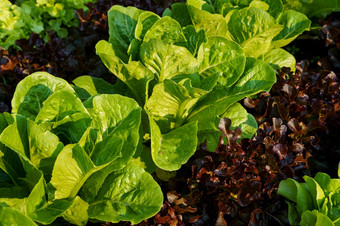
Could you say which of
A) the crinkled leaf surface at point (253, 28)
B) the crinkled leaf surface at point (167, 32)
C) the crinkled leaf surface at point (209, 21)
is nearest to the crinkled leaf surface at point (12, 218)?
the crinkled leaf surface at point (167, 32)

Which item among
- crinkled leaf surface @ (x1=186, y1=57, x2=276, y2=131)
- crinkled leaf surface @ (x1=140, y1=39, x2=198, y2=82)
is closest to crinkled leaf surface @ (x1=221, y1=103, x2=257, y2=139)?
crinkled leaf surface @ (x1=186, y1=57, x2=276, y2=131)

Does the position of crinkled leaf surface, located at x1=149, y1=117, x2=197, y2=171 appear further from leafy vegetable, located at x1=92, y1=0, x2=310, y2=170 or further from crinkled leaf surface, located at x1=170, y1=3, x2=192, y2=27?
crinkled leaf surface, located at x1=170, y1=3, x2=192, y2=27

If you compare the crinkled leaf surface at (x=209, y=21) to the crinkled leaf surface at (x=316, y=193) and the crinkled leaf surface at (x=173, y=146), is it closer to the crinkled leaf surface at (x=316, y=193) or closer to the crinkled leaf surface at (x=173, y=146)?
the crinkled leaf surface at (x=173, y=146)

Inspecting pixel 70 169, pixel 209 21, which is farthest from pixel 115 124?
pixel 209 21

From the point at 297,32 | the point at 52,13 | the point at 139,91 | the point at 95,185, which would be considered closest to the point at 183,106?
the point at 139,91

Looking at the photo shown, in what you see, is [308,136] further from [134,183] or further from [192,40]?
[134,183]
